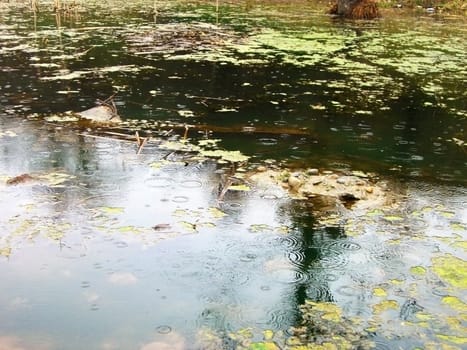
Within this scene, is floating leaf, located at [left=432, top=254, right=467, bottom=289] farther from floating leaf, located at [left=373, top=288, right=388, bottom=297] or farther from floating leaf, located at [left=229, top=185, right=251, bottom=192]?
floating leaf, located at [left=229, top=185, right=251, bottom=192]

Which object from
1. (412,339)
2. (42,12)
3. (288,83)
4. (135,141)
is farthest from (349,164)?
(42,12)

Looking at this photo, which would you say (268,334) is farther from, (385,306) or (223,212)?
(223,212)

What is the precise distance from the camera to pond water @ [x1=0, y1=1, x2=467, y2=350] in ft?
10.5

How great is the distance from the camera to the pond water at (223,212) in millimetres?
3189

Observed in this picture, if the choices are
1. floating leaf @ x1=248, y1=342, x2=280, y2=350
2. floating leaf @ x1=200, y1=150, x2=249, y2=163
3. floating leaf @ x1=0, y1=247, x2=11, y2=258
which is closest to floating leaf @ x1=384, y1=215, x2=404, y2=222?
floating leaf @ x1=200, y1=150, x2=249, y2=163

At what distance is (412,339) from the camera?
3049 millimetres

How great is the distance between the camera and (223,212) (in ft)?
14.8

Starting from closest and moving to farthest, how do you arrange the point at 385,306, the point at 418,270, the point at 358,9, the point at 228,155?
1. the point at 385,306
2. the point at 418,270
3. the point at 228,155
4. the point at 358,9

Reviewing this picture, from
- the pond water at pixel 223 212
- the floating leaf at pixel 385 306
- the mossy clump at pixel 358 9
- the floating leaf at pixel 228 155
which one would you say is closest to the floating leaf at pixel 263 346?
the pond water at pixel 223 212

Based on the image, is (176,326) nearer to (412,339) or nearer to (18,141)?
(412,339)

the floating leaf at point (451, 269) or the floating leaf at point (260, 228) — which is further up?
the floating leaf at point (260, 228)

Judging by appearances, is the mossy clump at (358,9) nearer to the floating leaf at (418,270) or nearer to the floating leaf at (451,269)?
the floating leaf at (451,269)

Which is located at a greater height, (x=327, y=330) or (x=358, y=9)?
(x=358, y=9)

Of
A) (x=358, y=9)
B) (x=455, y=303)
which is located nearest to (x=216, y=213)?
(x=455, y=303)
